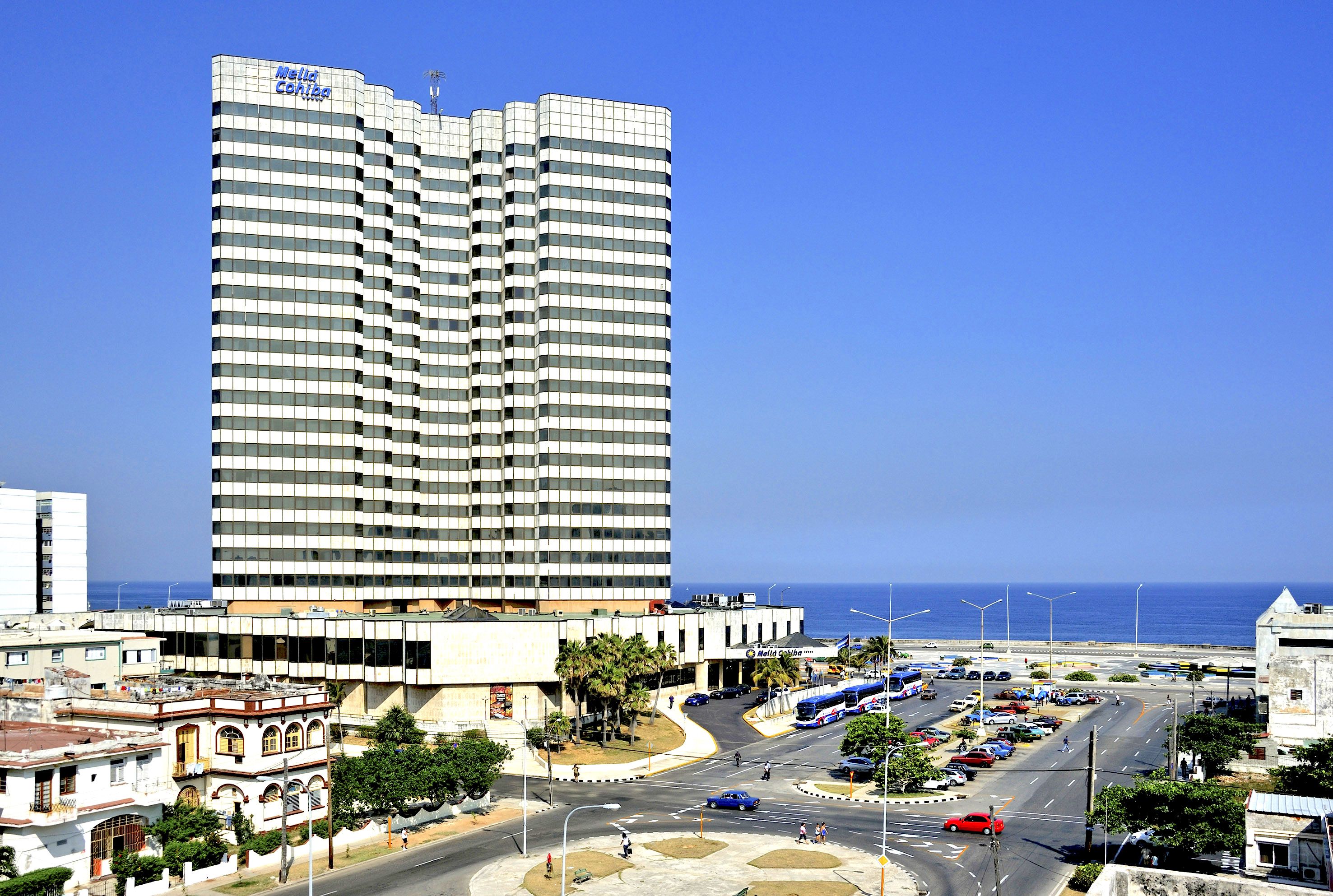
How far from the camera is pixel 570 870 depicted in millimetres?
71750

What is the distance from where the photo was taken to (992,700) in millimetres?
153250

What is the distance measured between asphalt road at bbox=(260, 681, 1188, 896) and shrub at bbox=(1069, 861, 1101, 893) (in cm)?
100

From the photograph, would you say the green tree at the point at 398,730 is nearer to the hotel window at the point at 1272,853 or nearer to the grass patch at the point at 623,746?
the grass patch at the point at 623,746

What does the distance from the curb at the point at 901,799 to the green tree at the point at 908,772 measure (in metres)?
1.32

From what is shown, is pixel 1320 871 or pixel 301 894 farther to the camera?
pixel 301 894

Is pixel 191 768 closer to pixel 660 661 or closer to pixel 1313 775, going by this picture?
pixel 660 661

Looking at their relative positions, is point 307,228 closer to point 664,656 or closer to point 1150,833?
point 664,656

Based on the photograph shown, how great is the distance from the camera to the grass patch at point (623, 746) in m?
109

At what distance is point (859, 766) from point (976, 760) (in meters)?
12.8

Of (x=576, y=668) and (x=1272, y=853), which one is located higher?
(x=576, y=668)

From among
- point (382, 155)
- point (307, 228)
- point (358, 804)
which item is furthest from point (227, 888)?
point (382, 155)

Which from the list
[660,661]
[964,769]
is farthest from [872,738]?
[660,661]

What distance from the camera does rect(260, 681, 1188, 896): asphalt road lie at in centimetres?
6994

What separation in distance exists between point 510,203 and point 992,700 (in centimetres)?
9462
